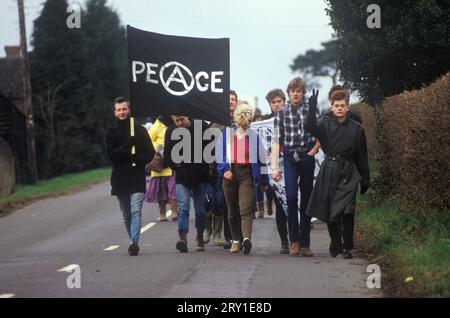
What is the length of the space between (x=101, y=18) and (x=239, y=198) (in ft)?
265

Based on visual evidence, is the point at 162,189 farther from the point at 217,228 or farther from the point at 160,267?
the point at 160,267

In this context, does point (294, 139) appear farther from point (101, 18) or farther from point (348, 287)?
point (101, 18)

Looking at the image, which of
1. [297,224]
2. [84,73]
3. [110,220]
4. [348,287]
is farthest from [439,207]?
[84,73]

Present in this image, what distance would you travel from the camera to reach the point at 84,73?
235 feet

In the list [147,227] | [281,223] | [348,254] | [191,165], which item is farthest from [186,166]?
[147,227]

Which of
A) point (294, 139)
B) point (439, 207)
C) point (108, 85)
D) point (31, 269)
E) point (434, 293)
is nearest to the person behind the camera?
point (434, 293)

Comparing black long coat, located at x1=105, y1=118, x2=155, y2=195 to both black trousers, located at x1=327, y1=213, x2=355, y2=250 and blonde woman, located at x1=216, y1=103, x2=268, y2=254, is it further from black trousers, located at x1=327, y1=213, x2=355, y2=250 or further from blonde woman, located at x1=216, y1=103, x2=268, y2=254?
black trousers, located at x1=327, y1=213, x2=355, y2=250

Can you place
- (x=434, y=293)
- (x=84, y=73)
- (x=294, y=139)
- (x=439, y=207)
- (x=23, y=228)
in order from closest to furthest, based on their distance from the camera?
(x=434, y=293) < (x=294, y=139) < (x=439, y=207) < (x=23, y=228) < (x=84, y=73)

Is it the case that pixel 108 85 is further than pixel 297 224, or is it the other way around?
pixel 108 85

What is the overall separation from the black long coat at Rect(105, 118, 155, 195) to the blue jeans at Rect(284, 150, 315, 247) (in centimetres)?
187

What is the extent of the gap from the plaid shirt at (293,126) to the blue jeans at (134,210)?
1.93m

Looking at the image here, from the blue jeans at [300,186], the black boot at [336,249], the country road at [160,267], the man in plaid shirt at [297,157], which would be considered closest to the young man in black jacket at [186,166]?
the country road at [160,267]

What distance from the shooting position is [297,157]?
13.8 m

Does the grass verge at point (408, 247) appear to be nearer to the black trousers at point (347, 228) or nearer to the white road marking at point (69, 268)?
the black trousers at point (347, 228)
